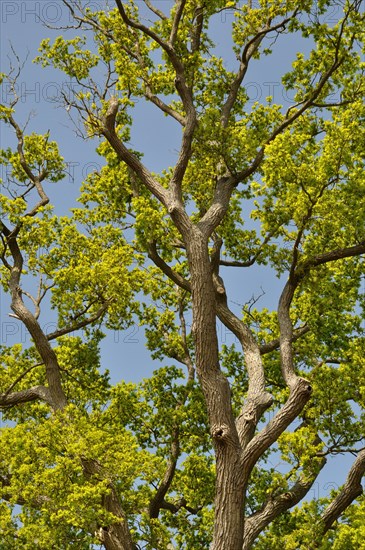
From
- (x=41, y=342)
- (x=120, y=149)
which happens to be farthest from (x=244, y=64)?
(x=41, y=342)

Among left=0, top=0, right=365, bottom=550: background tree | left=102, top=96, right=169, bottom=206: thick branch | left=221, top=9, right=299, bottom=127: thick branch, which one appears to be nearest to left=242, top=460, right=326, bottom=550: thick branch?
left=0, top=0, right=365, bottom=550: background tree

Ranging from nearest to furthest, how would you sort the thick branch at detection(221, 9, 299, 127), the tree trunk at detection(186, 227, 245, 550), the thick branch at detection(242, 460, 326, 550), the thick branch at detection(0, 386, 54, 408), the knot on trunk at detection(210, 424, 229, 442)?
1. the tree trunk at detection(186, 227, 245, 550)
2. the knot on trunk at detection(210, 424, 229, 442)
3. the thick branch at detection(242, 460, 326, 550)
4. the thick branch at detection(221, 9, 299, 127)
5. the thick branch at detection(0, 386, 54, 408)

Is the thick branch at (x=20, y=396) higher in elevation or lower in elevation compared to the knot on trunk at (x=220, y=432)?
higher

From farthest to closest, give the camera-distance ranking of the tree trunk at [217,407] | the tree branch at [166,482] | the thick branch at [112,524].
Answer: the tree branch at [166,482], the thick branch at [112,524], the tree trunk at [217,407]

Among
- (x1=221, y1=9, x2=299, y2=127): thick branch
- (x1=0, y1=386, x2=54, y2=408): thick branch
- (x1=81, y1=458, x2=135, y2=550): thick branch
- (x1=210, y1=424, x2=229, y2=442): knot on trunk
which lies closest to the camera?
(x1=210, y1=424, x2=229, y2=442): knot on trunk

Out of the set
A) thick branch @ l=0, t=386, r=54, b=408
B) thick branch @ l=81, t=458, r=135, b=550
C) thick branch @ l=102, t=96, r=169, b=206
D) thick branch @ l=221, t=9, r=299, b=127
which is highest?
thick branch @ l=221, t=9, r=299, b=127

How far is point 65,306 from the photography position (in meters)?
19.3

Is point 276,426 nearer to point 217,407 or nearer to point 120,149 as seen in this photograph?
point 217,407

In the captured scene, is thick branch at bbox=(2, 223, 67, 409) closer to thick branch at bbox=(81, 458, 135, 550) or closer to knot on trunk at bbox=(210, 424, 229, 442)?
thick branch at bbox=(81, 458, 135, 550)

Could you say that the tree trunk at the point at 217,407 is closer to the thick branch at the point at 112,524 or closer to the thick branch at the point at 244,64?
the thick branch at the point at 112,524

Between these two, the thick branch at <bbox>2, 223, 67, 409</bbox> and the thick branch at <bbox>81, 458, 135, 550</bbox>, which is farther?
the thick branch at <bbox>2, 223, 67, 409</bbox>

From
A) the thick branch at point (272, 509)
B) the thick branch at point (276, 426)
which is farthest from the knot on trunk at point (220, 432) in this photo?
the thick branch at point (272, 509)

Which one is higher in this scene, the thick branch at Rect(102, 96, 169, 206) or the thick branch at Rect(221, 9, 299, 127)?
the thick branch at Rect(221, 9, 299, 127)

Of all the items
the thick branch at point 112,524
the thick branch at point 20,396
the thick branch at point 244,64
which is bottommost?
the thick branch at point 112,524
